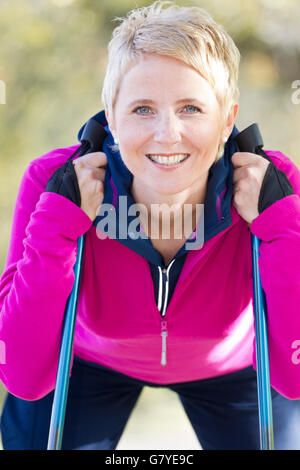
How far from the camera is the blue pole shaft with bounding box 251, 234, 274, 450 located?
0.92 m

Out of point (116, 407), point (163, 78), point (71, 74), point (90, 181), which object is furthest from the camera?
point (71, 74)

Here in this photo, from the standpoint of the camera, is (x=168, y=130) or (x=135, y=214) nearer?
(x=168, y=130)

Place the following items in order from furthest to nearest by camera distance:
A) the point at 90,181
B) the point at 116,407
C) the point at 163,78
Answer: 1. the point at 116,407
2. the point at 90,181
3. the point at 163,78

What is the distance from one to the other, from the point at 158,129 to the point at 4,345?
0.46 m

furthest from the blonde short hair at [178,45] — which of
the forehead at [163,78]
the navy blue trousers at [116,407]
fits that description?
the navy blue trousers at [116,407]

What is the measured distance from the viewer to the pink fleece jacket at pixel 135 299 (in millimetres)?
991

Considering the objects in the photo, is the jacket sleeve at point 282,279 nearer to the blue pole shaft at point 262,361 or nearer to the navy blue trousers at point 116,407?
the blue pole shaft at point 262,361

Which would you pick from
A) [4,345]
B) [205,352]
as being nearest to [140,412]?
[205,352]

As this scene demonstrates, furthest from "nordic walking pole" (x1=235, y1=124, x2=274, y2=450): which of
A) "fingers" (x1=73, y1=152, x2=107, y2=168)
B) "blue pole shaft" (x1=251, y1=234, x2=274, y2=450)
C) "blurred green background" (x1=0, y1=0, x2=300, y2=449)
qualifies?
"blurred green background" (x1=0, y1=0, x2=300, y2=449)

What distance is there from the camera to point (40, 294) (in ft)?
3.21

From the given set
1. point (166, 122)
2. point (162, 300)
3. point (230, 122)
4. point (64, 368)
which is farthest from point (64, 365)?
point (230, 122)

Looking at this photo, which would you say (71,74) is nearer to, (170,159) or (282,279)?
(170,159)

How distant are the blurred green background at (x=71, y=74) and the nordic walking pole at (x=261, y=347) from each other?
1612mm

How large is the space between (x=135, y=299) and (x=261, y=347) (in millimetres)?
266
